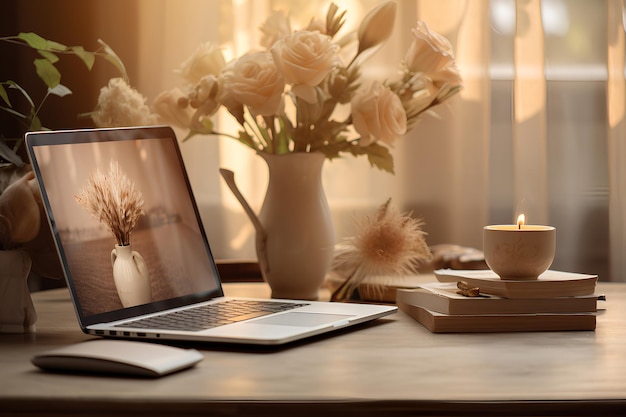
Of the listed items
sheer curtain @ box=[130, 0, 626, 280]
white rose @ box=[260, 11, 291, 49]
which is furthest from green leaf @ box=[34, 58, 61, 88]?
sheer curtain @ box=[130, 0, 626, 280]

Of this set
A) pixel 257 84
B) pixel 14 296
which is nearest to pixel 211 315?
pixel 14 296

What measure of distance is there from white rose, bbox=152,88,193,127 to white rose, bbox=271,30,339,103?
21 cm

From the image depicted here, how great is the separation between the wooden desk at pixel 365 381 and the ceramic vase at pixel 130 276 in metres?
0.08

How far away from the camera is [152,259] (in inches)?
45.5

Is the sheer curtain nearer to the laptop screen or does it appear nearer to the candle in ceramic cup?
the laptop screen

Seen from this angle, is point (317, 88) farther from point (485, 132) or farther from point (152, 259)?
point (485, 132)

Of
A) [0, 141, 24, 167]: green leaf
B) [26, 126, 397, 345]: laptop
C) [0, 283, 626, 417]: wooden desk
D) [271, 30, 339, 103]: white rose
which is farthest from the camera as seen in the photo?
[271, 30, 339, 103]: white rose

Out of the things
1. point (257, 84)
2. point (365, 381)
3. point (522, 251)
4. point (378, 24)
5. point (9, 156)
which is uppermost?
point (378, 24)

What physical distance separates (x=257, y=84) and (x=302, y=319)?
0.39 m

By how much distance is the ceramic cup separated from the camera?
111 centimetres

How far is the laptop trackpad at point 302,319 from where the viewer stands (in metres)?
1.04

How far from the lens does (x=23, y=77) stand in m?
2.00

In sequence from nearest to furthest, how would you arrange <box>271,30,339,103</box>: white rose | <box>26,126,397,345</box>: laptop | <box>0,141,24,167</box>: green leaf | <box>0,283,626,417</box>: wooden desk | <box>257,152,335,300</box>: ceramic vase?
<box>0,283,626,417</box>: wooden desk < <box>26,126,397,345</box>: laptop < <box>0,141,24,167</box>: green leaf < <box>271,30,339,103</box>: white rose < <box>257,152,335,300</box>: ceramic vase

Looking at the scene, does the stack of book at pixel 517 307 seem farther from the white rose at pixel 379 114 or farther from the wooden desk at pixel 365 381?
the white rose at pixel 379 114
